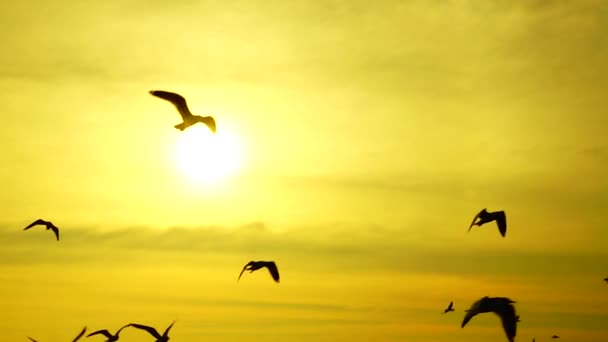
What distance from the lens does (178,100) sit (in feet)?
261

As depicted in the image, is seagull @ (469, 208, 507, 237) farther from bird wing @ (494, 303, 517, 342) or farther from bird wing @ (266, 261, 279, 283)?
bird wing @ (494, 303, 517, 342)

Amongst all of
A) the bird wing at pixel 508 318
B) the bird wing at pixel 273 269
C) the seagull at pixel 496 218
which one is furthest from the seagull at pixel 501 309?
the bird wing at pixel 273 269

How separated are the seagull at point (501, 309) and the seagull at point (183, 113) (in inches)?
1616

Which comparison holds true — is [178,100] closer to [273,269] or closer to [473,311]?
[273,269]

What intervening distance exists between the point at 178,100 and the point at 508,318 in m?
43.7

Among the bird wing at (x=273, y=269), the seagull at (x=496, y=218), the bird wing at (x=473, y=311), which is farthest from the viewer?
the bird wing at (x=273, y=269)

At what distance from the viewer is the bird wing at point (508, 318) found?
4222 cm

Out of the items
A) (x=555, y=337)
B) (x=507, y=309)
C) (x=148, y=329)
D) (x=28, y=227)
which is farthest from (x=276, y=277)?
(x=555, y=337)

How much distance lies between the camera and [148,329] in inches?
2874

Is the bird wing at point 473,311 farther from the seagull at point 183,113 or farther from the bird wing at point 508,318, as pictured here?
the seagull at point 183,113

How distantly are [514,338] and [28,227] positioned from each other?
57629mm

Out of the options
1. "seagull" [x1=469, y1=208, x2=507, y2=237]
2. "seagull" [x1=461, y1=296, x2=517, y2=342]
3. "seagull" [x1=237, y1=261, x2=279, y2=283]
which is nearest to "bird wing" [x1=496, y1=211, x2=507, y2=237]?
"seagull" [x1=469, y1=208, x2=507, y2=237]

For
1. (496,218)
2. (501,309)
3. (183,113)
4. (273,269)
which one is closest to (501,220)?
(496,218)

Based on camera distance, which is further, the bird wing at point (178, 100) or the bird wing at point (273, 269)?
the bird wing at point (273, 269)
